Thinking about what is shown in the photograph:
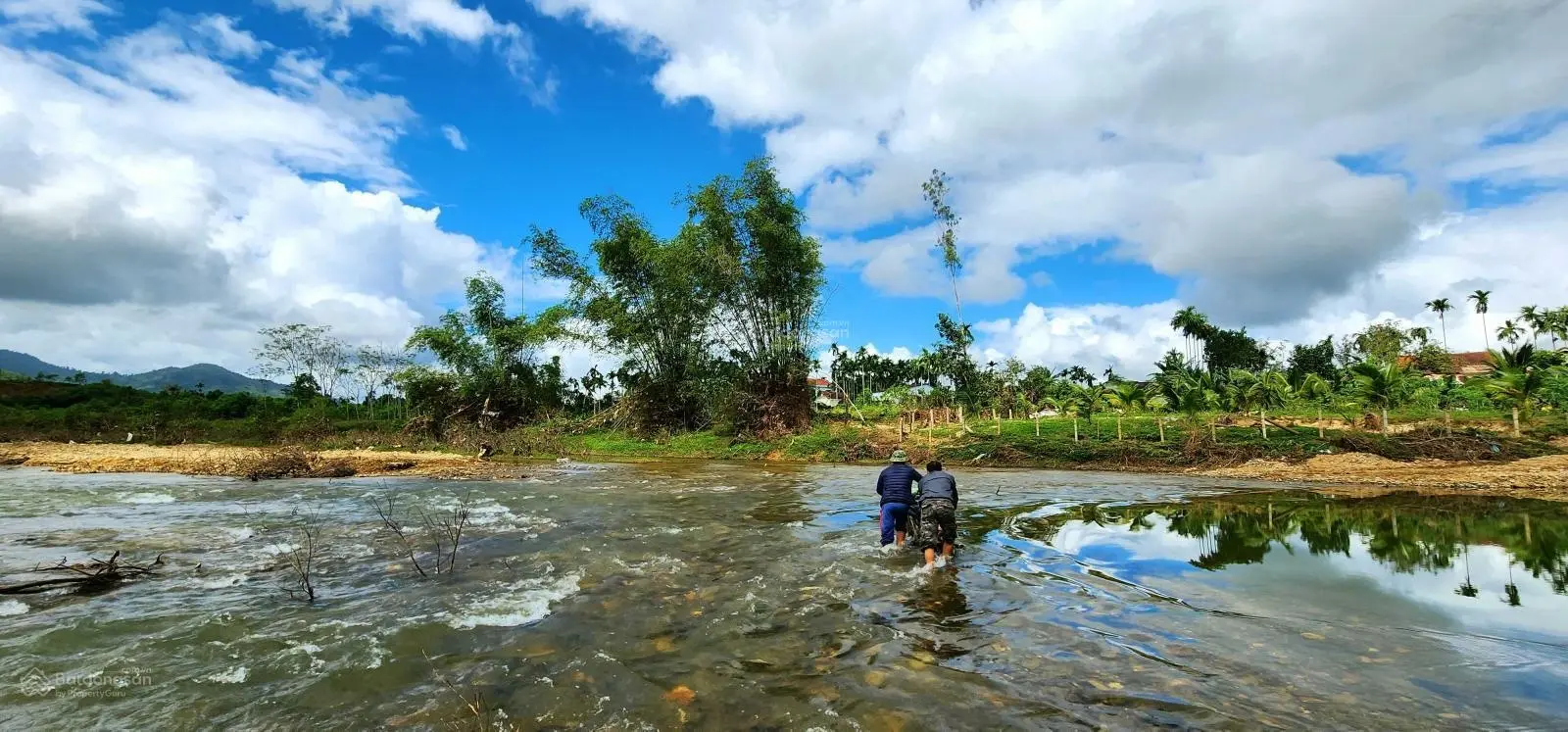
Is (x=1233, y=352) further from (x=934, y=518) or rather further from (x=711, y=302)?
(x=934, y=518)

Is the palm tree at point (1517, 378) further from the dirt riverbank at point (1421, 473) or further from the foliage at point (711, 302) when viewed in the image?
the foliage at point (711, 302)

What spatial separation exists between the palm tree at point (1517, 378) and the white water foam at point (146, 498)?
3874 cm

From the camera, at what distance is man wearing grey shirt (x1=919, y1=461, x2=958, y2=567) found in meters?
9.58

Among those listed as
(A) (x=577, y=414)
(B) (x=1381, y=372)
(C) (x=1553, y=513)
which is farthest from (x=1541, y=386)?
(A) (x=577, y=414)

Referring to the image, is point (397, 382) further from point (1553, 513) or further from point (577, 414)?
point (1553, 513)

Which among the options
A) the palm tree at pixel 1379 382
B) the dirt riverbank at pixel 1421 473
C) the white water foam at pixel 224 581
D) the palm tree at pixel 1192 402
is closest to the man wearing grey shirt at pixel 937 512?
the white water foam at pixel 224 581

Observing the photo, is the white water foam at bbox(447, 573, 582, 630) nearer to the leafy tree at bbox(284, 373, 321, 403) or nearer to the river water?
the river water

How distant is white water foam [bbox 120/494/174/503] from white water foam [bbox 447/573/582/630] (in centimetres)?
1319

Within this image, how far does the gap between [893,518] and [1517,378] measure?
2583cm

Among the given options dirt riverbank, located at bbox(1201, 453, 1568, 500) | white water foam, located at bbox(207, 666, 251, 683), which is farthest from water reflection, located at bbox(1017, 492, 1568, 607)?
white water foam, located at bbox(207, 666, 251, 683)

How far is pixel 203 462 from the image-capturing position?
23.7m

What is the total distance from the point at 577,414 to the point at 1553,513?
4687 centimetres

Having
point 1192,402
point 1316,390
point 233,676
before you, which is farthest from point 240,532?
point 1316,390

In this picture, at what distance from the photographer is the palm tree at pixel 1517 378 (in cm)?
2231
